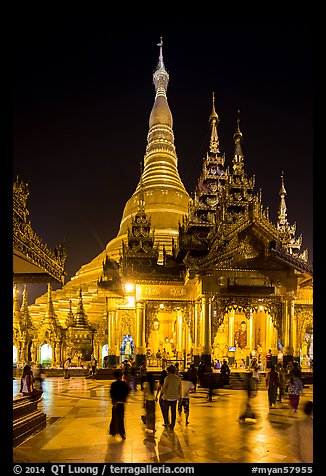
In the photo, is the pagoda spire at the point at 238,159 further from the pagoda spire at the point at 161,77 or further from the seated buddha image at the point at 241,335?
the pagoda spire at the point at 161,77

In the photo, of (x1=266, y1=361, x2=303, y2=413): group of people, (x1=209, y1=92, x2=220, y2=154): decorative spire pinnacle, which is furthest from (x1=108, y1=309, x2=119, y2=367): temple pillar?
(x1=209, y1=92, x2=220, y2=154): decorative spire pinnacle

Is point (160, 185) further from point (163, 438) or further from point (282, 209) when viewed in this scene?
point (163, 438)

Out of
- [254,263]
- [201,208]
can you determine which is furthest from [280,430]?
[201,208]

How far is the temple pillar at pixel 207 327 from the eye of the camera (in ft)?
70.0

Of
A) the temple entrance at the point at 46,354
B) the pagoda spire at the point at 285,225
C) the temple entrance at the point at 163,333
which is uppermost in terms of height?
the pagoda spire at the point at 285,225

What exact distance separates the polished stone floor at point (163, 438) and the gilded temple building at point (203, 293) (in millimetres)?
7905

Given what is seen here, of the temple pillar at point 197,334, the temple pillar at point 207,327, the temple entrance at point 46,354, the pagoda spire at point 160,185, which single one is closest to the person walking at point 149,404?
the temple pillar at point 207,327

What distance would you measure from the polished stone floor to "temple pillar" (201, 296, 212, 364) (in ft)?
21.5

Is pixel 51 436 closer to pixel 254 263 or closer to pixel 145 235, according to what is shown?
pixel 254 263

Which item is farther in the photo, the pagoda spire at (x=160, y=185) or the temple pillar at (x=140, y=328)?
the pagoda spire at (x=160, y=185)

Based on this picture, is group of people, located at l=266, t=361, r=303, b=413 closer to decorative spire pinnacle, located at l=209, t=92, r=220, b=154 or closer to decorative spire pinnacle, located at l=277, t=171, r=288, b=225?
decorative spire pinnacle, located at l=209, t=92, r=220, b=154

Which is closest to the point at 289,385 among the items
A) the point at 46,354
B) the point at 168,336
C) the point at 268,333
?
the point at 268,333

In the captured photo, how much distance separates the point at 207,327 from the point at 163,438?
41.2 feet

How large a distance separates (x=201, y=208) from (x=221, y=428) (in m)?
21.4
